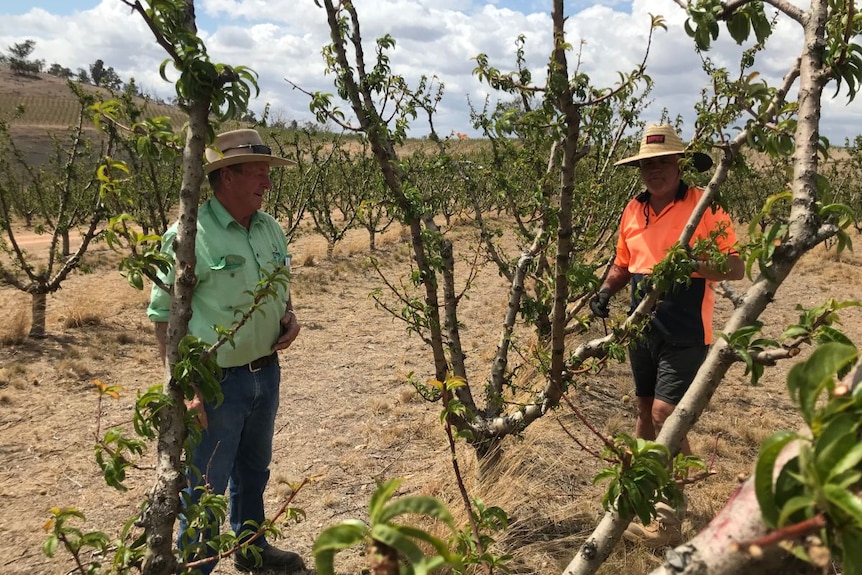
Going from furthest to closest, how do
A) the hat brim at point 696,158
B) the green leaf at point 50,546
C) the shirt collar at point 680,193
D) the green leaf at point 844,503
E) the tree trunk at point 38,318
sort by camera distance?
1. the tree trunk at point 38,318
2. the shirt collar at point 680,193
3. the hat brim at point 696,158
4. the green leaf at point 50,546
5. the green leaf at point 844,503

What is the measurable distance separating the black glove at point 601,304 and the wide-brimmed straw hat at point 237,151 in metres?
2.00

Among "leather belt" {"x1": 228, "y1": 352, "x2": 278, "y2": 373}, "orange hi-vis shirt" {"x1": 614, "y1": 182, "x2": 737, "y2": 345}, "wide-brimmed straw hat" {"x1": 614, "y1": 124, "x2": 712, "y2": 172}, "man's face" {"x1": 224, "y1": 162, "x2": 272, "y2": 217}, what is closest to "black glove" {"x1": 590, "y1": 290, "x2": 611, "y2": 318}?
"orange hi-vis shirt" {"x1": 614, "y1": 182, "x2": 737, "y2": 345}

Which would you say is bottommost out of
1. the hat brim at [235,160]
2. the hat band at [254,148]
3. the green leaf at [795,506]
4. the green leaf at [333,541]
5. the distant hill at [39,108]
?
the green leaf at [333,541]

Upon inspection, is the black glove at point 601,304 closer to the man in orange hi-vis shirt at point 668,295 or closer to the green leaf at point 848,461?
the man in orange hi-vis shirt at point 668,295

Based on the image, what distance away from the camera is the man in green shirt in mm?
2246

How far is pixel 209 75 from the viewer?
3.81 feet

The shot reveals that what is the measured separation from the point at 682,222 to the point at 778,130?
1.64m

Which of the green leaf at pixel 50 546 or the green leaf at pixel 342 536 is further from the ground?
the green leaf at pixel 342 536

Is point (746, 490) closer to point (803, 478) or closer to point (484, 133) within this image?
point (803, 478)

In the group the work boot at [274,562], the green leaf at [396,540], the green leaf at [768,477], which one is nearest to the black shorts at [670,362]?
the work boot at [274,562]

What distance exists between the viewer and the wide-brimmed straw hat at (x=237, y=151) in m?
2.38

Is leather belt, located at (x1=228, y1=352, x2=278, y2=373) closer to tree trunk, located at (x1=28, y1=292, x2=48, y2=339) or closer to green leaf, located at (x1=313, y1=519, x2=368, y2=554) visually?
green leaf, located at (x1=313, y1=519, x2=368, y2=554)

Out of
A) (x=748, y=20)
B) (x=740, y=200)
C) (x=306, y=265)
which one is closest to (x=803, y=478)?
(x=748, y=20)

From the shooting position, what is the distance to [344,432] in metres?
4.77
